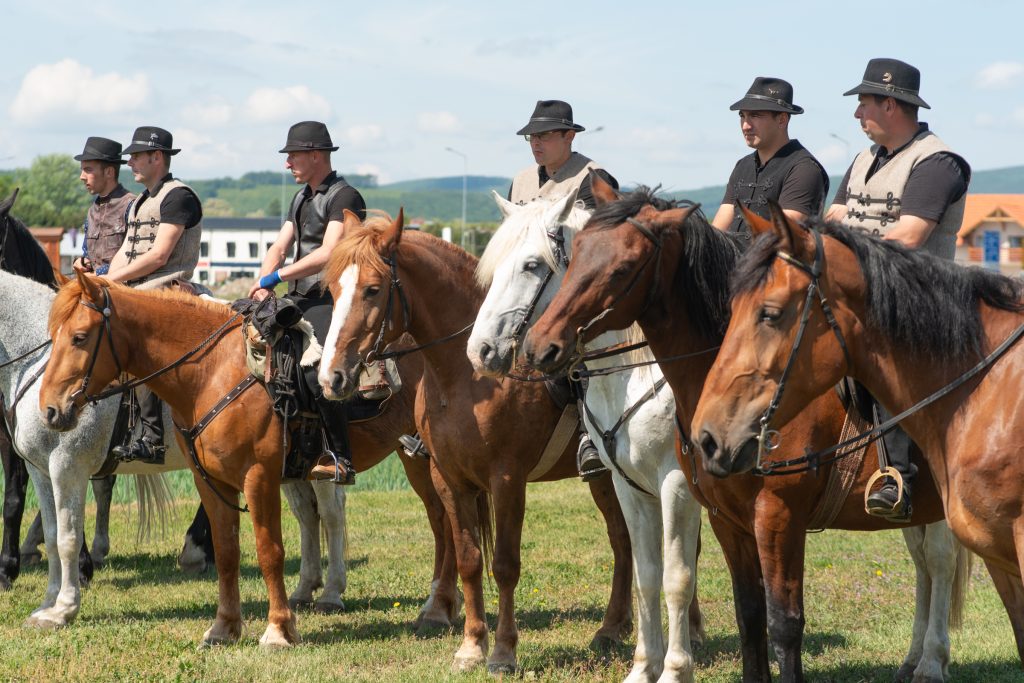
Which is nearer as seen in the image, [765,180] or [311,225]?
[765,180]

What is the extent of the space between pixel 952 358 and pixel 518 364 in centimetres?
223

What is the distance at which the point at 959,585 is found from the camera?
721 cm

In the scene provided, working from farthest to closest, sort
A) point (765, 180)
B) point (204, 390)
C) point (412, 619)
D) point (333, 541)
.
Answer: point (333, 541) → point (412, 619) → point (204, 390) → point (765, 180)

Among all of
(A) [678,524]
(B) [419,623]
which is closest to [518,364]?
(A) [678,524]

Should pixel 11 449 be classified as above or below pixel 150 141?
below

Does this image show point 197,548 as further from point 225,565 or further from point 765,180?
point 765,180

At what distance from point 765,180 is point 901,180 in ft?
2.67

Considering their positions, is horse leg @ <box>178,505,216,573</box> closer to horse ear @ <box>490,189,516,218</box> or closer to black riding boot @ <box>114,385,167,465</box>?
black riding boot @ <box>114,385,167,465</box>

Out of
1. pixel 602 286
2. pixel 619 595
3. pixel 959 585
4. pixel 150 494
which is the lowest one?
pixel 619 595

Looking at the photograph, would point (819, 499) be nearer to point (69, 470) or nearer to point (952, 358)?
point (952, 358)

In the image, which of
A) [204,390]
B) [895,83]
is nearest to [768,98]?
[895,83]

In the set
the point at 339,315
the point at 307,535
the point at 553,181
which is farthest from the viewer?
the point at 307,535

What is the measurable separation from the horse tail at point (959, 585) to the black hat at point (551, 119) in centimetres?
373

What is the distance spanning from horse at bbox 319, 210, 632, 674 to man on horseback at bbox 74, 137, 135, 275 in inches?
145
